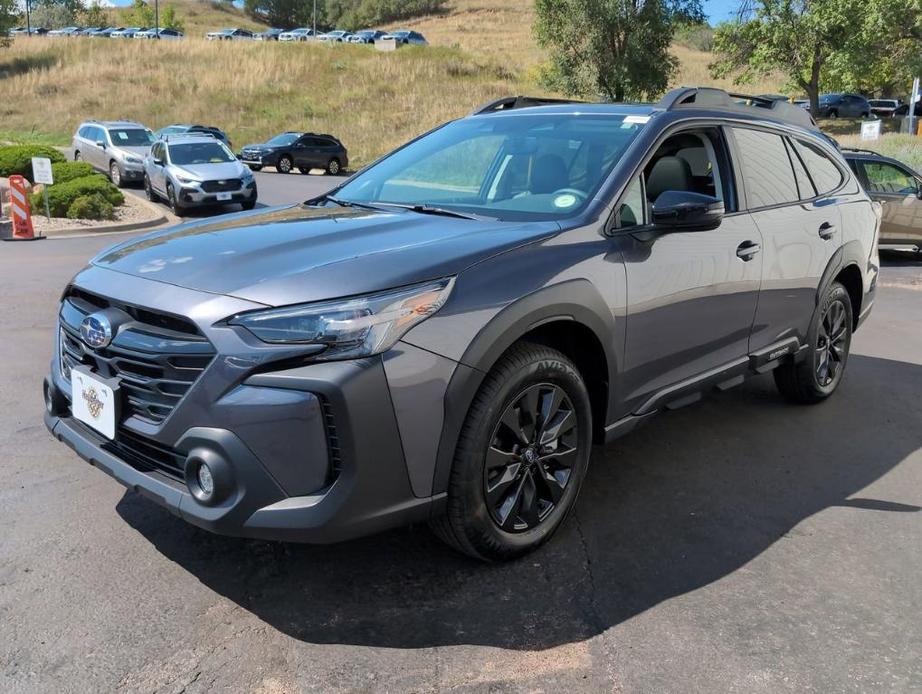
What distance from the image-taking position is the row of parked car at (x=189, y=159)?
53.9ft

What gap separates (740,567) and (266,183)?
24440 millimetres

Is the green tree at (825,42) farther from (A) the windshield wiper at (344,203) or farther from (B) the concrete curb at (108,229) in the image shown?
(A) the windshield wiper at (344,203)

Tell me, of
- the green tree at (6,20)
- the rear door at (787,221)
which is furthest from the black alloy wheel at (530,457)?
the green tree at (6,20)

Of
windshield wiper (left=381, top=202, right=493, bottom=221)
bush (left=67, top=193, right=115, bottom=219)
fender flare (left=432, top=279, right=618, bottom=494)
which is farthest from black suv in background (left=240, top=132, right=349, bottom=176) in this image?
fender flare (left=432, top=279, right=618, bottom=494)

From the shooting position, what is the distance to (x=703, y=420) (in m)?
5.10

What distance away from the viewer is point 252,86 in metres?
47.0

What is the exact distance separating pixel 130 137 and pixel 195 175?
840 centimetres

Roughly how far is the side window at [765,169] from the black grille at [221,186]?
13611mm

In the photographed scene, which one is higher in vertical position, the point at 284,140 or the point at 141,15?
the point at 141,15

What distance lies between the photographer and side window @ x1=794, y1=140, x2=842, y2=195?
498 centimetres

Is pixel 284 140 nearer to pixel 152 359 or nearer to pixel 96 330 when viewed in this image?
pixel 96 330

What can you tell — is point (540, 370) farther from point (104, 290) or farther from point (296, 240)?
point (104, 290)

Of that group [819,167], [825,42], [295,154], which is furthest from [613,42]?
[819,167]

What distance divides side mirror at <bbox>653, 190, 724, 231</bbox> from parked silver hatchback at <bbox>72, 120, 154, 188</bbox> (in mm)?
20896
